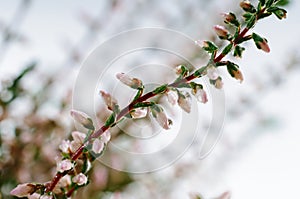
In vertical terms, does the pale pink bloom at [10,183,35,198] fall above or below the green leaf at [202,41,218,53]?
below

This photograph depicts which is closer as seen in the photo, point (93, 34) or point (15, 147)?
point (15, 147)

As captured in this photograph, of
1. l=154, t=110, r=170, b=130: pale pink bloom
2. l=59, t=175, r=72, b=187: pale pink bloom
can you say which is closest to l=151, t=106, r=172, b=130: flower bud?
l=154, t=110, r=170, b=130: pale pink bloom

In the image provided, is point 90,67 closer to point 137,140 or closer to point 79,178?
A: point 137,140

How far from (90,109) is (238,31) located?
2.11ft

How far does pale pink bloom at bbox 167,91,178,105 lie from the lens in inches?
19.0

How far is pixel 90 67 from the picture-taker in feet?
3.70

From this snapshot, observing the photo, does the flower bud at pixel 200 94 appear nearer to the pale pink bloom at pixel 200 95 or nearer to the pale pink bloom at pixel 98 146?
the pale pink bloom at pixel 200 95

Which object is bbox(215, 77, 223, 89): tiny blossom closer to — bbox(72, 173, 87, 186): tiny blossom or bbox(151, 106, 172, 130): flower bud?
bbox(151, 106, 172, 130): flower bud

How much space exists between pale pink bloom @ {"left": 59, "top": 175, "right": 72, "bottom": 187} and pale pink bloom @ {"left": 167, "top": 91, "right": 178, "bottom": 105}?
0.14 metres

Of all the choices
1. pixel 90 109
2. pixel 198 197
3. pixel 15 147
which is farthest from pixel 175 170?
pixel 198 197

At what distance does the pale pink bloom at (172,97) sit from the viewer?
1.59ft

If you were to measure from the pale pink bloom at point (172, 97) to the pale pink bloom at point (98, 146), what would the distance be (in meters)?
0.08

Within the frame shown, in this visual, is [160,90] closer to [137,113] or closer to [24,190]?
[137,113]

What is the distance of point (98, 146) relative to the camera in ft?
1.56
